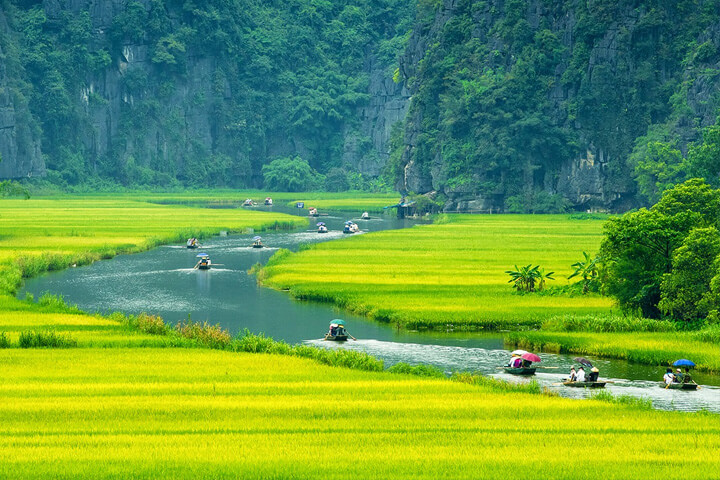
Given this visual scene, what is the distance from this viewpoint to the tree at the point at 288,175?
181 m

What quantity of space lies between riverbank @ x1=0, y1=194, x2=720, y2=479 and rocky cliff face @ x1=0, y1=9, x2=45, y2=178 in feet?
383

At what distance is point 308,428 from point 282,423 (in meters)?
0.78

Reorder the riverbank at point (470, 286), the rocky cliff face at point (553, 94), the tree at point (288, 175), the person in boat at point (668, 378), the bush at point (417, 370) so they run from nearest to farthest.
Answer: the person in boat at point (668, 378), the bush at point (417, 370), the riverbank at point (470, 286), the rocky cliff face at point (553, 94), the tree at point (288, 175)

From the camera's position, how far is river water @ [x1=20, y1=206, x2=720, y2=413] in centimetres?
3200

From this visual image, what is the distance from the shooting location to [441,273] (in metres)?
56.9

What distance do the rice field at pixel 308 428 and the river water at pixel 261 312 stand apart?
3541 millimetres

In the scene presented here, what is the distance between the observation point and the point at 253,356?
112ft

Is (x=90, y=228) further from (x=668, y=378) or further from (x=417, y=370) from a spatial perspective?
(x=668, y=378)

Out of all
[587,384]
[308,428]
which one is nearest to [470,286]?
[587,384]

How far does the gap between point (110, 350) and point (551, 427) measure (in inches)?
611

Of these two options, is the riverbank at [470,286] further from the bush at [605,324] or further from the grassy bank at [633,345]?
the bush at [605,324]

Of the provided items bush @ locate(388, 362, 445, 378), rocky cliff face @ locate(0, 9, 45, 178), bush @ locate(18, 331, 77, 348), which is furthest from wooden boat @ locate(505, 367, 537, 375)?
rocky cliff face @ locate(0, 9, 45, 178)

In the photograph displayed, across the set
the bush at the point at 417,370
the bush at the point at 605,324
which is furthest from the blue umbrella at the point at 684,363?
the bush at the point at 605,324

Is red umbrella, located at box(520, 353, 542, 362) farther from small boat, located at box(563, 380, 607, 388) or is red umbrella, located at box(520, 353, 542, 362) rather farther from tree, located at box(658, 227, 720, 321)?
tree, located at box(658, 227, 720, 321)
